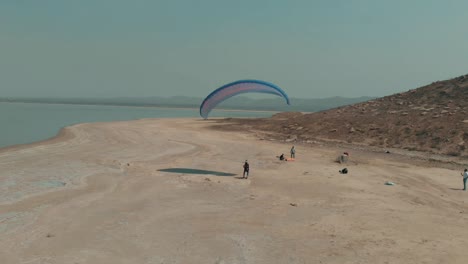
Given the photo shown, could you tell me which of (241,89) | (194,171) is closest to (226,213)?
(194,171)

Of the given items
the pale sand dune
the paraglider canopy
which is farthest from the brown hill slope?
the pale sand dune

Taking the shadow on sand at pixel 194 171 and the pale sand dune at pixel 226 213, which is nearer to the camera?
the pale sand dune at pixel 226 213

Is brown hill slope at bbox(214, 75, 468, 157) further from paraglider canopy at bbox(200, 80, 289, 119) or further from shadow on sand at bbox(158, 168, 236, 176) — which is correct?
shadow on sand at bbox(158, 168, 236, 176)

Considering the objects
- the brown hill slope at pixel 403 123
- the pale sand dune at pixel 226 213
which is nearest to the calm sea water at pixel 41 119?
the pale sand dune at pixel 226 213

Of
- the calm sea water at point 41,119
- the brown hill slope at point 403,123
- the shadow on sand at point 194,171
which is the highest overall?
the brown hill slope at point 403,123

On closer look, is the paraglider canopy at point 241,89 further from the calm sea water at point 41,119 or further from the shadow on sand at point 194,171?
the calm sea water at point 41,119

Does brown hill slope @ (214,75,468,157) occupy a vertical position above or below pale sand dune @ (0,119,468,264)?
above
